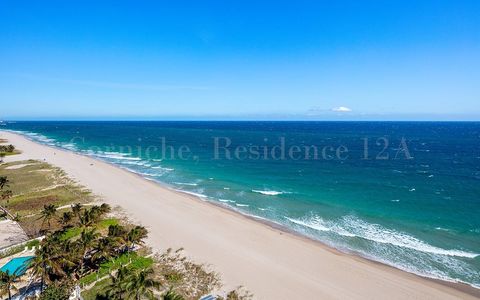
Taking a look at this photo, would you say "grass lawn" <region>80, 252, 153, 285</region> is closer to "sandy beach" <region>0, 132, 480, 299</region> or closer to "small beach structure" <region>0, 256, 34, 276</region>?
"sandy beach" <region>0, 132, 480, 299</region>

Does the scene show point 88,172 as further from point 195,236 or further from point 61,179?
point 195,236

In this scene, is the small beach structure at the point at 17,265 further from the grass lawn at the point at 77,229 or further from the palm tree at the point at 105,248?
the grass lawn at the point at 77,229

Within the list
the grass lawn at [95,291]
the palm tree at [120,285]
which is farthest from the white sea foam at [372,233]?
the palm tree at [120,285]

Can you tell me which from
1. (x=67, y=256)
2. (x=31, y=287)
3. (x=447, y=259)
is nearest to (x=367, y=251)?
(x=447, y=259)

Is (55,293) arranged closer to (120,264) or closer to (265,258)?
(120,264)

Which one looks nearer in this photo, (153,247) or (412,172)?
(153,247)

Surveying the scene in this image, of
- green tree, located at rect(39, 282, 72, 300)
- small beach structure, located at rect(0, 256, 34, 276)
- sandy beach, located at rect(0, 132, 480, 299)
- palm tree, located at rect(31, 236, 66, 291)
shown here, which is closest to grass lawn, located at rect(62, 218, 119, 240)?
sandy beach, located at rect(0, 132, 480, 299)
